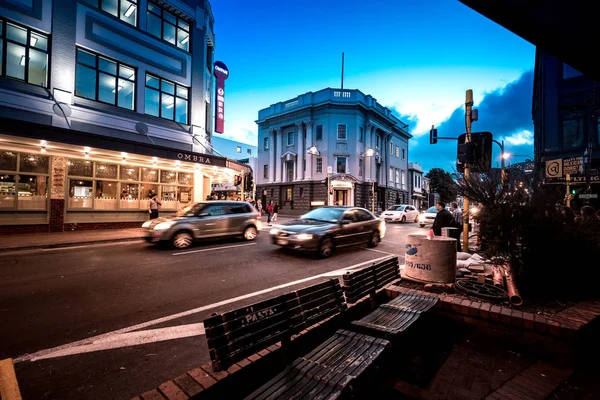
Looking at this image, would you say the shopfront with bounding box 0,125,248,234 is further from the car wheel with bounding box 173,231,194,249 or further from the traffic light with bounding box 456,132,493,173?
the traffic light with bounding box 456,132,493,173

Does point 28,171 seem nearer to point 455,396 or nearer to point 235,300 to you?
point 235,300

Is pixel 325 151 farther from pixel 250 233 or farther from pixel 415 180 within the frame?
pixel 415 180

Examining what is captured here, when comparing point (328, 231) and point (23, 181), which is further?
point (23, 181)

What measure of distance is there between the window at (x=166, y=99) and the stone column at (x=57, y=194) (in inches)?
219

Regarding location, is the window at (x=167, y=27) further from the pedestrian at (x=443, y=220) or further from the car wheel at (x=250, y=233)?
the pedestrian at (x=443, y=220)

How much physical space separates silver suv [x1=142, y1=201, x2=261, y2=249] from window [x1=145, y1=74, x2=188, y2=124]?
9810 millimetres

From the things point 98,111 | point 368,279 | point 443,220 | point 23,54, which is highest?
point 23,54

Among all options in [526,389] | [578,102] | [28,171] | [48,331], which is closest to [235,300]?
[48,331]

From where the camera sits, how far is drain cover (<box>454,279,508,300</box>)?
12.0 feet

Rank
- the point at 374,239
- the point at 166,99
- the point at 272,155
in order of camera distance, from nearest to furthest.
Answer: the point at 374,239, the point at 166,99, the point at 272,155

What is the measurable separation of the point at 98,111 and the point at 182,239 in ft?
33.0

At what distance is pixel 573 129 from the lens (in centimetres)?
1886

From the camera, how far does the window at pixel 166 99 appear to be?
16891mm

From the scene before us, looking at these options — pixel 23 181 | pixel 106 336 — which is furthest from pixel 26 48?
pixel 106 336
